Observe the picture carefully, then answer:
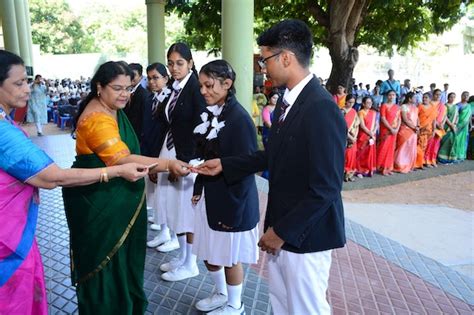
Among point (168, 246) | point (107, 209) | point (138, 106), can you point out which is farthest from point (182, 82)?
point (168, 246)

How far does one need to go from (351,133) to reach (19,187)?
699 cm

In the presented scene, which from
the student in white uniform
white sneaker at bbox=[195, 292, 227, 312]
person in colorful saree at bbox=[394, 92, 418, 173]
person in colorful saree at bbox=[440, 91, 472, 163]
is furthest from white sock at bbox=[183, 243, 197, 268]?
person in colorful saree at bbox=[440, 91, 472, 163]

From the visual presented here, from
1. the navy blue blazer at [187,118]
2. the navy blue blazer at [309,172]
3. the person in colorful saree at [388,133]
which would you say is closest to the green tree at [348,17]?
the person in colorful saree at [388,133]

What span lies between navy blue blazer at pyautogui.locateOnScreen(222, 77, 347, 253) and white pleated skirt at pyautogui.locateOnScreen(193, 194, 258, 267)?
731 mm

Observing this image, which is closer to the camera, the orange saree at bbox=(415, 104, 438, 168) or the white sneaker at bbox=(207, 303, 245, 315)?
the white sneaker at bbox=(207, 303, 245, 315)

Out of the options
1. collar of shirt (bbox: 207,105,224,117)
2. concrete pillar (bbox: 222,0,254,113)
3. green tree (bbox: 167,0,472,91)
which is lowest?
collar of shirt (bbox: 207,105,224,117)

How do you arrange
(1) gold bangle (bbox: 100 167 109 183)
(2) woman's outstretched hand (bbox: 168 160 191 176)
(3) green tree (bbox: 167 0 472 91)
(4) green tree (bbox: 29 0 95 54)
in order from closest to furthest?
(1) gold bangle (bbox: 100 167 109 183) < (2) woman's outstretched hand (bbox: 168 160 191 176) < (3) green tree (bbox: 167 0 472 91) < (4) green tree (bbox: 29 0 95 54)

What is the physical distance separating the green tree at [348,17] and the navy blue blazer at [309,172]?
945 centimetres

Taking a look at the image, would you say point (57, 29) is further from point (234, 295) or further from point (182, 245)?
point (234, 295)

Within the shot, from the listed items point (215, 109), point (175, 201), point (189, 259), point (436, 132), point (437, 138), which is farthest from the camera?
point (437, 138)

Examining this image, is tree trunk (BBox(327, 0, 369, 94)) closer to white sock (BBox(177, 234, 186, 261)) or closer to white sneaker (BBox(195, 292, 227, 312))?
white sock (BBox(177, 234, 186, 261))

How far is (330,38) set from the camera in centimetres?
1095

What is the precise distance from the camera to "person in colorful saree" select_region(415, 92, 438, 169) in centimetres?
927

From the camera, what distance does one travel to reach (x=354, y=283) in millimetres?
3537
